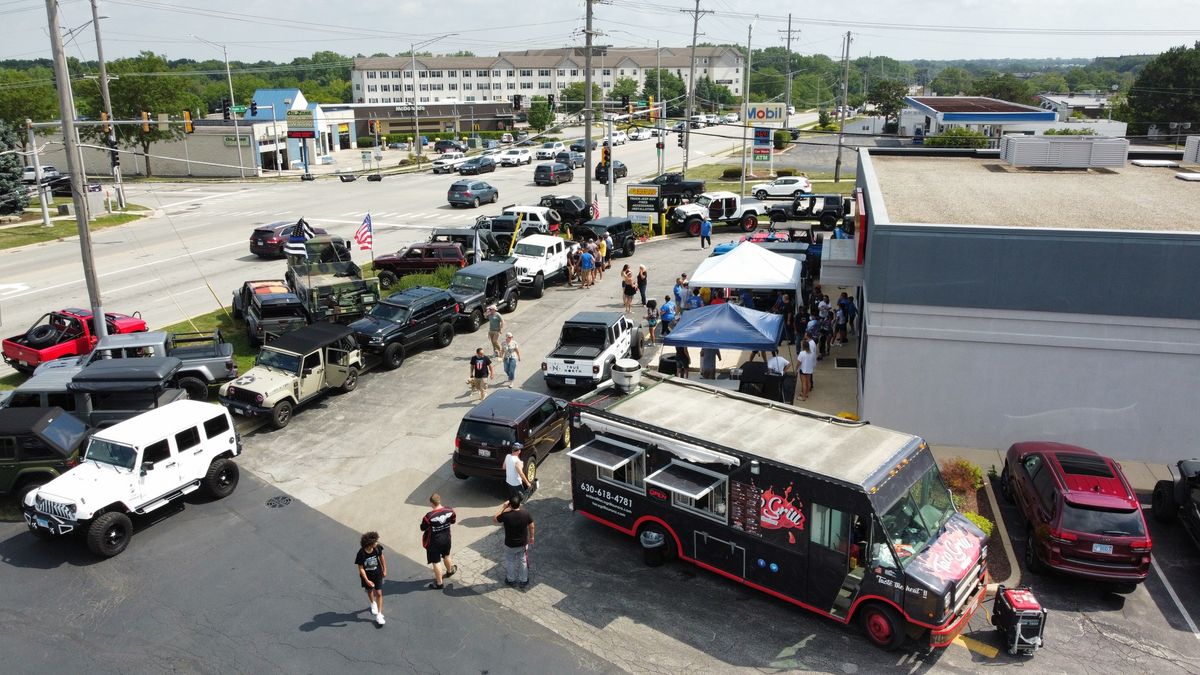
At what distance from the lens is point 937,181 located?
25.2 m

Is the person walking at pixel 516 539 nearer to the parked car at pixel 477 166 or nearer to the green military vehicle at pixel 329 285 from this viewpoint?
the green military vehicle at pixel 329 285

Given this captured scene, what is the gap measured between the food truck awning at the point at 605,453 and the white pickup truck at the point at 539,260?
16693 mm

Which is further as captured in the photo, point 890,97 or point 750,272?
point 890,97

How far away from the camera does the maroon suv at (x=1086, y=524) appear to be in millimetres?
12297

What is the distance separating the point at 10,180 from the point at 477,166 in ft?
105

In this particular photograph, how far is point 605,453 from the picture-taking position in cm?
1368

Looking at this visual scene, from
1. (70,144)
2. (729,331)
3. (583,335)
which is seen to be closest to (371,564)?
(583,335)

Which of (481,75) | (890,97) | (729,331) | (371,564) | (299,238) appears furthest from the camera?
(481,75)

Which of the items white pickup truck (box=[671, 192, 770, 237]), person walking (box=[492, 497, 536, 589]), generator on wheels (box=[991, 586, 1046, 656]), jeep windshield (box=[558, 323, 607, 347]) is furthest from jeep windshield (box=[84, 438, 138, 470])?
white pickup truck (box=[671, 192, 770, 237])

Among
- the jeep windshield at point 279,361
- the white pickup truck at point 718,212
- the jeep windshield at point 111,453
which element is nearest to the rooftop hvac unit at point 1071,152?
the white pickup truck at point 718,212

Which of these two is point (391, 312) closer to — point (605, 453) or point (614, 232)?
point (605, 453)

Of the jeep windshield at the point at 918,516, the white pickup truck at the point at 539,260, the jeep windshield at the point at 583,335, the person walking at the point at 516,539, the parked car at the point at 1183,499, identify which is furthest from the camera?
the white pickup truck at the point at 539,260

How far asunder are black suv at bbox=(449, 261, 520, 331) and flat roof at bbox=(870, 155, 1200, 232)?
12.0m

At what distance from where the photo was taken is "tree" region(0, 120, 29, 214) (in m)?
46.6
